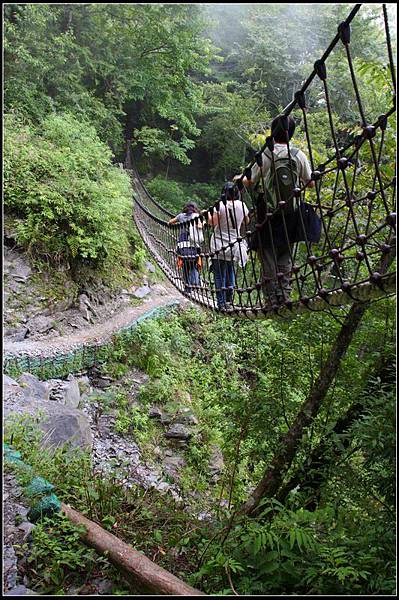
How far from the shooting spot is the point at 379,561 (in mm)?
1438

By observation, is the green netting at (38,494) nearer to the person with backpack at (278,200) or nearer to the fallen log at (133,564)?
the fallen log at (133,564)

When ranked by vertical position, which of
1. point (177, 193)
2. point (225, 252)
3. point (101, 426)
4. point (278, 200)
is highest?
point (177, 193)

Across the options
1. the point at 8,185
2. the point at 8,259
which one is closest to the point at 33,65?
the point at 8,185

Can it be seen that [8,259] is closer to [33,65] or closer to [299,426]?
[33,65]

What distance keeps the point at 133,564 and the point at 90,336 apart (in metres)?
2.90

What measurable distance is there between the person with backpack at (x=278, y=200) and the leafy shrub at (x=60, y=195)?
3.01 metres

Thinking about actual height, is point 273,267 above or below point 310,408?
above

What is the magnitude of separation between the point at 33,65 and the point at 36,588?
220 inches

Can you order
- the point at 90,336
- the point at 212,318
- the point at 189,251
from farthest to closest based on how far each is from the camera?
the point at 212,318 → the point at 90,336 → the point at 189,251

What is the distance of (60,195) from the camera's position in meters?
4.54

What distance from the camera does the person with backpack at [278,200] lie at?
1613mm

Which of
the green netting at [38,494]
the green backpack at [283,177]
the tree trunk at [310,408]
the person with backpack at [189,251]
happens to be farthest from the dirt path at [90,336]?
→ the green backpack at [283,177]

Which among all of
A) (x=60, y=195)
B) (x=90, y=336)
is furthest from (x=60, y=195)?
(x=90, y=336)

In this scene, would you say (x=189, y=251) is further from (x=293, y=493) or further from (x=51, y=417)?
(x=293, y=493)
